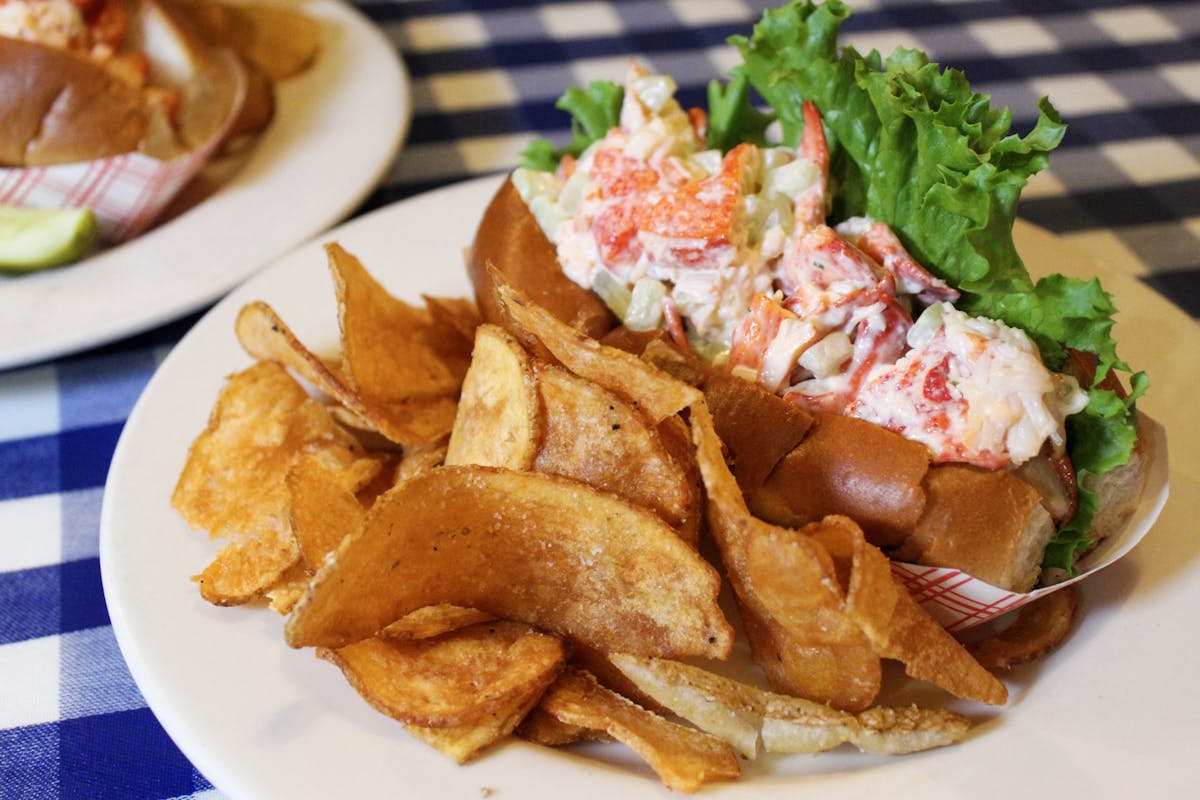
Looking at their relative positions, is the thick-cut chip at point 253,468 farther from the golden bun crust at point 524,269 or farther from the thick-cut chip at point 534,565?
the golden bun crust at point 524,269

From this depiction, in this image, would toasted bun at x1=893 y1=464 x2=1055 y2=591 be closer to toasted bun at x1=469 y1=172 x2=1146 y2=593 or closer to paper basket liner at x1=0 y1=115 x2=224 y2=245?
toasted bun at x1=469 y1=172 x2=1146 y2=593

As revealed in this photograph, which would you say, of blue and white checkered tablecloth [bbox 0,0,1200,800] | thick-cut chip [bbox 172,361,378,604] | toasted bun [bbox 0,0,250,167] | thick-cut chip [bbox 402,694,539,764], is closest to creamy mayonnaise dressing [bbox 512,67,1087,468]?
thick-cut chip [bbox 172,361,378,604]

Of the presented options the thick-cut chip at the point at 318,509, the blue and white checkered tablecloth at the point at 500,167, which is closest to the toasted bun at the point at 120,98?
the blue and white checkered tablecloth at the point at 500,167

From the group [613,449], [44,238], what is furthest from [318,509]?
[44,238]

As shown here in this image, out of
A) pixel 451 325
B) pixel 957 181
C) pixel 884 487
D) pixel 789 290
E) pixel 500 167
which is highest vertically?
pixel 957 181

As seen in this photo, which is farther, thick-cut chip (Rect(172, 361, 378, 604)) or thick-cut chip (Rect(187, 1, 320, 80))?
thick-cut chip (Rect(187, 1, 320, 80))

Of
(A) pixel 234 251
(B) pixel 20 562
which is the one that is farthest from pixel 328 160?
(B) pixel 20 562

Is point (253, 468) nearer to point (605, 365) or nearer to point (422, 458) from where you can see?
point (422, 458)
